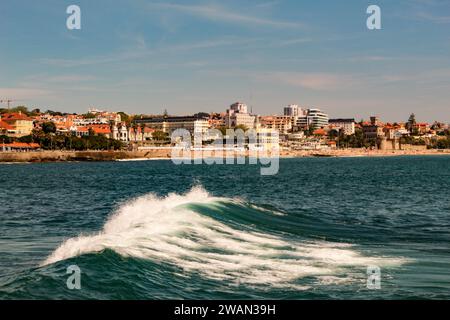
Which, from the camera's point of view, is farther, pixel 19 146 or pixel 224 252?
pixel 19 146

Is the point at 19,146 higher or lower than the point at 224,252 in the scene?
higher

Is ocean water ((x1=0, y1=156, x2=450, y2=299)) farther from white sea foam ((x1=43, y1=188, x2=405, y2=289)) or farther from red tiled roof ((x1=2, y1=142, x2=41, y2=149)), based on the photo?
red tiled roof ((x1=2, y1=142, x2=41, y2=149))

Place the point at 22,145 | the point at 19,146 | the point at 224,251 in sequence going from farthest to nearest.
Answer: the point at 22,145 → the point at 19,146 → the point at 224,251

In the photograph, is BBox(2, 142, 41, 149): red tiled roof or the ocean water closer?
the ocean water

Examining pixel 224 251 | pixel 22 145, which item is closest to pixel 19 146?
pixel 22 145

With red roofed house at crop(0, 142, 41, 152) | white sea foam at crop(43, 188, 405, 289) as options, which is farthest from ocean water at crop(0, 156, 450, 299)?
red roofed house at crop(0, 142, 41, 152)

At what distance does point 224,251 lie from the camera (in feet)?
61.5

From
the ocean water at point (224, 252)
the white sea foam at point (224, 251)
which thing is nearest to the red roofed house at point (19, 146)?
the ocean water at point (224, 252)

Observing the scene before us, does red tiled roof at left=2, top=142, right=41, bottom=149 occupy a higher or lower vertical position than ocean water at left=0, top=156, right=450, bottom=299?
higher

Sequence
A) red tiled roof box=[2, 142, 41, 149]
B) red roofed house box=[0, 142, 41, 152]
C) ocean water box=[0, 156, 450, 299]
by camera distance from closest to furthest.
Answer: ocean water box=[0, 156, 450, 299] < red roofed house box=[0, 142, 41, 152] < red tiled roof box=[2, 142, 41, 149]

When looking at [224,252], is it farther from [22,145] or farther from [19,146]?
[22,145]

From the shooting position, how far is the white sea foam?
618 inches

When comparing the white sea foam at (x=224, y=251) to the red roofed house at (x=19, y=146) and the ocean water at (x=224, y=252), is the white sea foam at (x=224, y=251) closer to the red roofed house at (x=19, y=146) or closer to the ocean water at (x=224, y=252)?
the ocean water at (x=224, y=252)

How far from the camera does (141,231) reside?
20.4 meters
